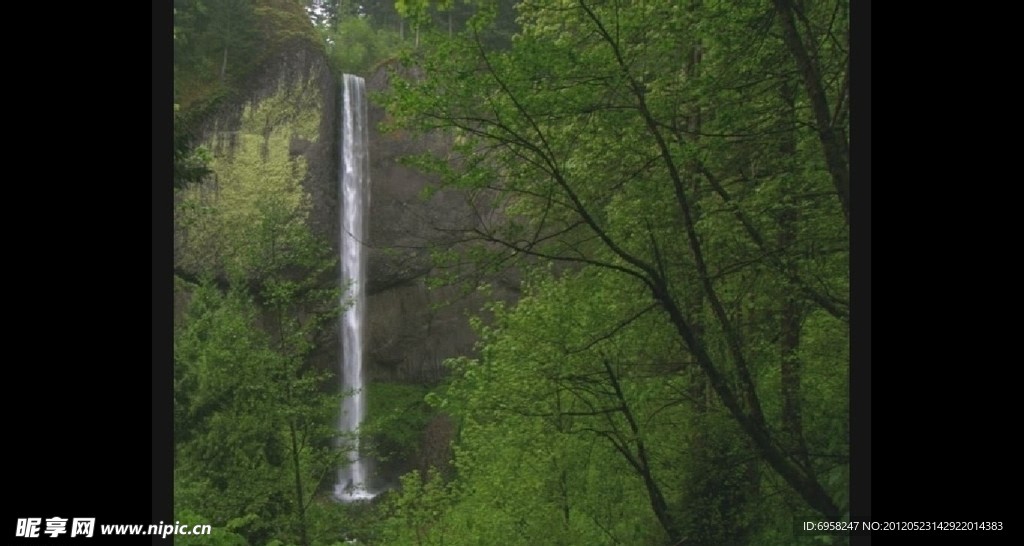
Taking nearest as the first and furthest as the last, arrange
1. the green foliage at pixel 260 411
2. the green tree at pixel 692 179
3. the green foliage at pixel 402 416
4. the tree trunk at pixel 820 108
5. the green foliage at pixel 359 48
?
the tree trunk at pixel 820 108, the green tree at pixel 692 179, the green foliage at pixel 260 411, the green foliage at pixel 402 416, the green foliage at pixel 359 48

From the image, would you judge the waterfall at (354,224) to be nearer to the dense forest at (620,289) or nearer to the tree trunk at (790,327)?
the dense forest at (620,289)

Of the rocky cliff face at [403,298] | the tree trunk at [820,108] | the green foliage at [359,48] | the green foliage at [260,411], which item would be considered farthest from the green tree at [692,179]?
the green foliage at [359,48]

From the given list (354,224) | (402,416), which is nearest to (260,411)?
(402,416)

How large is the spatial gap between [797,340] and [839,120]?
8.44ft

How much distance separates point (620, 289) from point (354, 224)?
869 inches

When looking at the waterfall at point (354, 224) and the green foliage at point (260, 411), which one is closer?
the green foliage at point (260, 411)

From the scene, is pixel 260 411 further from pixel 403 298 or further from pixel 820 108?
pixel 403 298

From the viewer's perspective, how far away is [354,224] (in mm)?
28812

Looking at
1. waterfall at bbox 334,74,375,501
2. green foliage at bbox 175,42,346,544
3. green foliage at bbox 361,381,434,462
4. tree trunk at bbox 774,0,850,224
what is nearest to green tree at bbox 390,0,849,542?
tree trunk at bbox 774,0,850,224

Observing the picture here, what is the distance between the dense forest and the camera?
5.87 metres

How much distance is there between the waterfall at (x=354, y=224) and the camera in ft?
91.6

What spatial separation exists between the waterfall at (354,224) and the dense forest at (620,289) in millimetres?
15659

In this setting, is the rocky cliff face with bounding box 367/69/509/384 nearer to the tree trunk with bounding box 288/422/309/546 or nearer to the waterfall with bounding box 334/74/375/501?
the waterfall with bounding box 334/74/375/501
